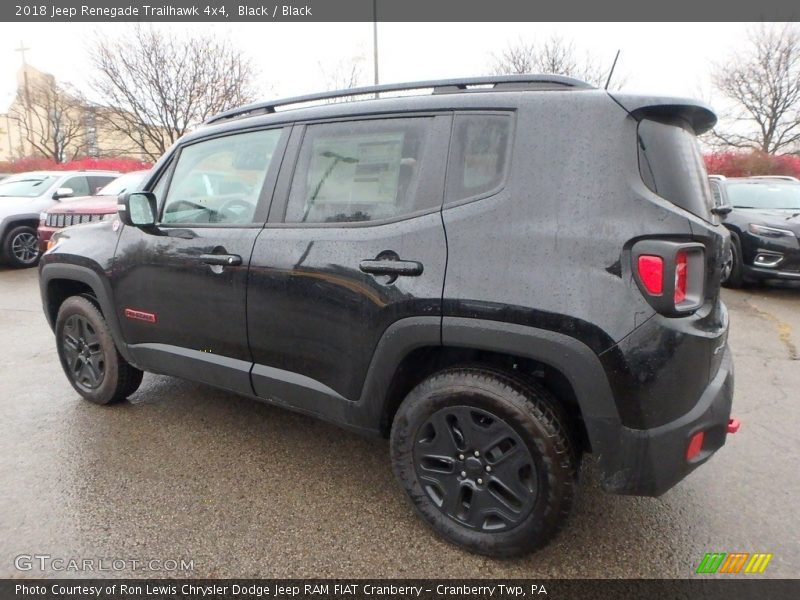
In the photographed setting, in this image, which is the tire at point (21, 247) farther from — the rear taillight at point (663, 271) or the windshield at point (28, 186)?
the rear taillight at point (663, 271)

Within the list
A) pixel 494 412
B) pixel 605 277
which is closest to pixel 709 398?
pixel 605 277

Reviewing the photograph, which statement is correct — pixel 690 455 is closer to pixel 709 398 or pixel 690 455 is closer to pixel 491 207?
pixel 709 398

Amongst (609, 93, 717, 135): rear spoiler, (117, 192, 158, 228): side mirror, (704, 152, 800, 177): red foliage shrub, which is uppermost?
(704, 152, 800, 177): red foliage shrub

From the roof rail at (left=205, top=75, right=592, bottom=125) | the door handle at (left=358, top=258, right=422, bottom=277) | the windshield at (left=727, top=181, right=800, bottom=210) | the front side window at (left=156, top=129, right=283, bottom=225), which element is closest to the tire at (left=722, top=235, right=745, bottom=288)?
the windshield at (left=727, top=181, right=800, bottom=210)

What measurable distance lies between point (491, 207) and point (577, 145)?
0.38 metres

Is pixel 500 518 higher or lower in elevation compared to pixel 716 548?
higher

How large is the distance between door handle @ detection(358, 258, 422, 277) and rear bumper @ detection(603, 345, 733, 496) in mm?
968

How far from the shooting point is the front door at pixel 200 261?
2.60 m

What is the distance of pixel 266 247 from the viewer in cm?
247

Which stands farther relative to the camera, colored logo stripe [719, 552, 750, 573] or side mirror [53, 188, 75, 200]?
side mirror [53, 188, 75, 200]

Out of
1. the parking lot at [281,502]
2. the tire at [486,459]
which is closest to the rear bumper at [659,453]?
the tire at [486,459]

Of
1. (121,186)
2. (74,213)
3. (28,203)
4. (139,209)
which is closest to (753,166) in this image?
(121,186)

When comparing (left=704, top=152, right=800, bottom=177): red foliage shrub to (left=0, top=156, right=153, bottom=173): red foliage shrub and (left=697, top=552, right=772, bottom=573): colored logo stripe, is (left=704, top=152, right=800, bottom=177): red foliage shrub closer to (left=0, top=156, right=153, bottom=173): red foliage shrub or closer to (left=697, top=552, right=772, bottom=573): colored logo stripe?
(left=697, top=552, right=772, bottom=573): colored logo stripe

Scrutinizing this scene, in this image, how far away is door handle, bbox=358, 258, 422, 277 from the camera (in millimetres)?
2031
